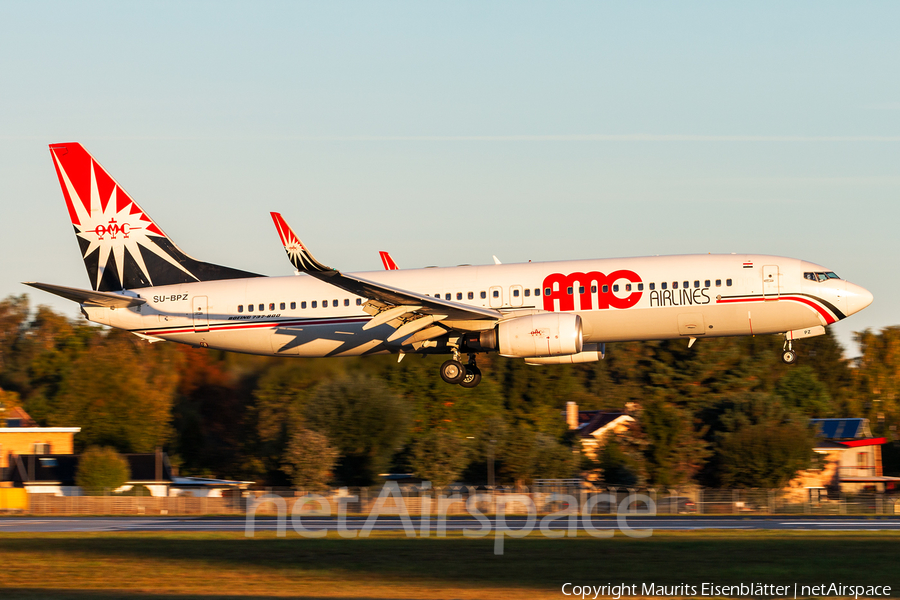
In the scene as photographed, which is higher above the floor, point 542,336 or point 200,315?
point 200,315

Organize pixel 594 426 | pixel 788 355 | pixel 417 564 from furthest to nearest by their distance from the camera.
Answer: pixel 594 426 → pixel 788 355 → pixel 417 564

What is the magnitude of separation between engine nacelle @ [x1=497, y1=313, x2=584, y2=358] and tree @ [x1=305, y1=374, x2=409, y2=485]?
3545cm

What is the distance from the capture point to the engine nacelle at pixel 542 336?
35.4 meters

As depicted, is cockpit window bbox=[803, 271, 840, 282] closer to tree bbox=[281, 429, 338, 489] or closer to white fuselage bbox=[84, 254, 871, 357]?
white fuselage bbox=[84, 254, 871, 357]

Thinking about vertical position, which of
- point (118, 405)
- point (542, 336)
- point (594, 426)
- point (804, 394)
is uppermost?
point (804, 394)

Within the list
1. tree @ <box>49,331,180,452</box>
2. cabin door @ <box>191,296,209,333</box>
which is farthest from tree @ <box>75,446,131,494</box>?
cabin door @ <box>191,296,209,333</box>

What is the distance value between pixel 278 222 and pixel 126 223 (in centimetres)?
1106

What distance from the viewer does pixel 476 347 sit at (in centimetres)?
3844

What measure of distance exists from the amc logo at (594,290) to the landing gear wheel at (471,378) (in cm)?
372

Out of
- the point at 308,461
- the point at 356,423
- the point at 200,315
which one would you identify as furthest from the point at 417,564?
the point at 356,423

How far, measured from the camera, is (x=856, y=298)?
121 feet

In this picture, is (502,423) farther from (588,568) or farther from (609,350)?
(588,568)

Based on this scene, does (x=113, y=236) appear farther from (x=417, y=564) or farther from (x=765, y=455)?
(x=765, y=455)

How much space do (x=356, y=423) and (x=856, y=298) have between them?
1607 inches
